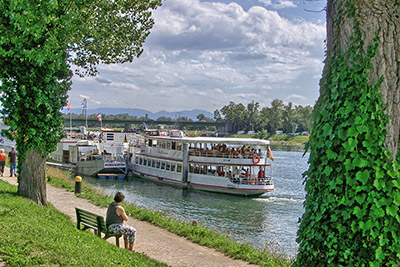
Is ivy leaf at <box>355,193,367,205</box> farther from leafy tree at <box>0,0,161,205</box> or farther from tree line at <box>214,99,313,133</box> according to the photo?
tree line at <box>214,99,313,133</box>

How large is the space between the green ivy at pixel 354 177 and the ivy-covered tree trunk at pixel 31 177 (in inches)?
427

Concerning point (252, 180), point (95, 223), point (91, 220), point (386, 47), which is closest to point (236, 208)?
point (252, 180)

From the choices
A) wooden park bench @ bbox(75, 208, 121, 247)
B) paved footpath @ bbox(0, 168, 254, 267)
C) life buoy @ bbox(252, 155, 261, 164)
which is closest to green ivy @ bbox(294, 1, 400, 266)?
paved footpath @ bbox(0, 168, 254, 267)

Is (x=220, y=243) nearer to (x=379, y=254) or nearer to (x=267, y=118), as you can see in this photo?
(x=379, y=254)

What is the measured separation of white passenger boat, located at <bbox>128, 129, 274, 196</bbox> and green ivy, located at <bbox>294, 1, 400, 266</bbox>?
1053 inches

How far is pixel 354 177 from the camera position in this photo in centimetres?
519

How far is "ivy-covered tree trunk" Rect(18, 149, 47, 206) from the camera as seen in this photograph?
1377 centimetres

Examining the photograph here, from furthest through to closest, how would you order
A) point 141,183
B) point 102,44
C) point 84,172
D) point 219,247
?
point 84,172 < point 141,183 < point 102,44 < point 219,247

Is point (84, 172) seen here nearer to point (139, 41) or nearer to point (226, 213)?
point (226, 213)

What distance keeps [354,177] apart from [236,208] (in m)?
24.3

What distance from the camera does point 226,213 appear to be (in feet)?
88.6

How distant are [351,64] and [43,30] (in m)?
10.1

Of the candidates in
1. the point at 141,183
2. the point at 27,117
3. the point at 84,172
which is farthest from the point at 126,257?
the point at 84,172

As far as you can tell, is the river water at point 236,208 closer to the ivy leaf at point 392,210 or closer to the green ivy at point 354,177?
the green ivy at point 354,177
